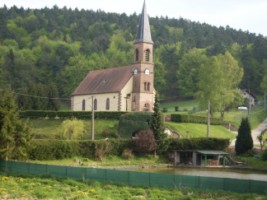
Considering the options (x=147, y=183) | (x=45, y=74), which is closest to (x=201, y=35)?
(x=45, y=74)

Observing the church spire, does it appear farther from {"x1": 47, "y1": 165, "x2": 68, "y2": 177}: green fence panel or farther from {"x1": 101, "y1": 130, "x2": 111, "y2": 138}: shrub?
{"x1": 47, "y1": 165, "x2": 68, "y2": 177}: green fence panel

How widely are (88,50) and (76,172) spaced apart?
10694 centimetres

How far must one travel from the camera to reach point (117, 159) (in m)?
49.5

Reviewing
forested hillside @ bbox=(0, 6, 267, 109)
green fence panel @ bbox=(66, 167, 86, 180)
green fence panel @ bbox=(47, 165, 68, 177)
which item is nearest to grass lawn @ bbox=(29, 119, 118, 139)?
forested hillside @ bbox=(0, 6, 267, 109)

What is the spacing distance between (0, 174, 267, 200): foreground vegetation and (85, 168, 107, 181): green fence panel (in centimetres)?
97

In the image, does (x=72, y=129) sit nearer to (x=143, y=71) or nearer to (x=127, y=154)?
(x=127, y=154)

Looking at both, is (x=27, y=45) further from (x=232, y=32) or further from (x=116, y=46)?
(x=232, y=32)

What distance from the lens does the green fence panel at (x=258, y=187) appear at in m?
24.2

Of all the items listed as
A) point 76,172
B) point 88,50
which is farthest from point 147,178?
point 88,50

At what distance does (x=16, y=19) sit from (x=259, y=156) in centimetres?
11989

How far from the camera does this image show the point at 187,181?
86.0 ft

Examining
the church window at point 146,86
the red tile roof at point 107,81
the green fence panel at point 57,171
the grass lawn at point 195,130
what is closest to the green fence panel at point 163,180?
the green fence panel at point 57,171

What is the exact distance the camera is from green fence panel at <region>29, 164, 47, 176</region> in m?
32.1

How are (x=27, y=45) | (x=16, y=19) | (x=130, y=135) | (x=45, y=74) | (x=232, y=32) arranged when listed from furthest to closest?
(x=232, y=32) < (x=16, y=19) < (x=27, y=45) < (x=45, y=74) < (x=130, y=135)
